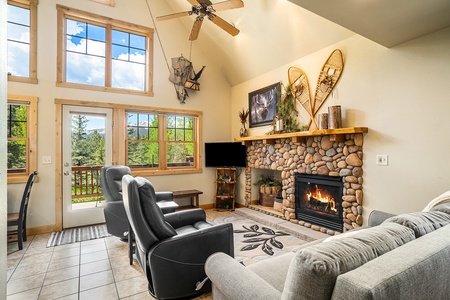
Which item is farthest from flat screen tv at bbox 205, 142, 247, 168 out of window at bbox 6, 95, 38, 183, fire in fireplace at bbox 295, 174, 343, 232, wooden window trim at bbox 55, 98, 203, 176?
window at bbox 6, 95, 38, 183

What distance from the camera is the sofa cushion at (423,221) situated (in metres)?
1.22

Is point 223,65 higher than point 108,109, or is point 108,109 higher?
point 223,65

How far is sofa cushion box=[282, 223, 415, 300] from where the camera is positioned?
81cm

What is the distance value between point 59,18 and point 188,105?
2797 mm

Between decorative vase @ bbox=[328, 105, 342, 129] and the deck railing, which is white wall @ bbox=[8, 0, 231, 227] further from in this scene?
decorative vase @ bbox=[328, 105, 342, 129]

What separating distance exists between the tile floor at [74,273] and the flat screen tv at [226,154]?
2.63 meters

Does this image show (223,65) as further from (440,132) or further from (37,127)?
(440,132)

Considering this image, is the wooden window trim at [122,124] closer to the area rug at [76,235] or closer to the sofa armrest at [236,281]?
the area rug at [76,235]

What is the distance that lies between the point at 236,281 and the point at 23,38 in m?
5.13

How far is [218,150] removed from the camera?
536 cm

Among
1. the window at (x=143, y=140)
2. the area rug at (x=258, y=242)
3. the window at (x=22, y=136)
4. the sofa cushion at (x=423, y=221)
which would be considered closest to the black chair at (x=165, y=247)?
the area rug at (x=258, y=242)

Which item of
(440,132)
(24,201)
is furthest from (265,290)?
(24,201)

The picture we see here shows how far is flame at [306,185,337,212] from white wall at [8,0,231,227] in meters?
2.50

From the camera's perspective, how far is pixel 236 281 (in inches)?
49.9
